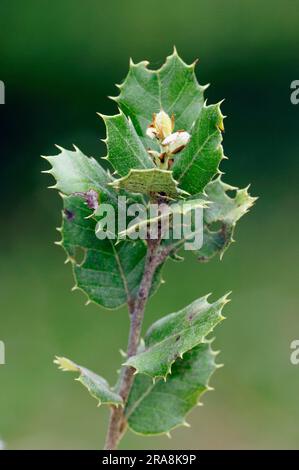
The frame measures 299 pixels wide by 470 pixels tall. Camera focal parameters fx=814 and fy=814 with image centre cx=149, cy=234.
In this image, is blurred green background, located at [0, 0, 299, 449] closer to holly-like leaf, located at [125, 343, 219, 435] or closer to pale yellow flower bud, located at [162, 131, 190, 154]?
holly-like leaf, located at [125, 343, 219, 435]

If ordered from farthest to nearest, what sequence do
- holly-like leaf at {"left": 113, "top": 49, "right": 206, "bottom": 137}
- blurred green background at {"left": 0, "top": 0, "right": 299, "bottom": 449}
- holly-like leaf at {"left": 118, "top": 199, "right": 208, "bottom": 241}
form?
blurred green background at {"left": 0, "top": 0, "right": 299, "bottom": 449}, holly-like leaf at {"left": 113, "top": 49, "right": 206, "bottom": 137}, holly-like leaf at {"left": 118, "top": 199, "right": 208, "bottom": 241}

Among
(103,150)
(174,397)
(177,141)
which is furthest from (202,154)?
(103,150)

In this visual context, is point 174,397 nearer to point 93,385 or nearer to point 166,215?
point 93,385

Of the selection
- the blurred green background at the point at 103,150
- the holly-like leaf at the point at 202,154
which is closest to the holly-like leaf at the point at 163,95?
the holly-like leaf at the point at 202,154

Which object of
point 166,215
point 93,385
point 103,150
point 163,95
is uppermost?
point 103,150

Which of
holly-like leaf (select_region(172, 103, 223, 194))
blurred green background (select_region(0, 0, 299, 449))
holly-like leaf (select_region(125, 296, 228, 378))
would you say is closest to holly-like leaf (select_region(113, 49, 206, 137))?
holly-like leaf (select_region(172, 103, 223, 194))

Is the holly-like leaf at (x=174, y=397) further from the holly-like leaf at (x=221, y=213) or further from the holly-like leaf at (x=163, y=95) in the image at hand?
the holly-like leaf at (x=163, y=95)

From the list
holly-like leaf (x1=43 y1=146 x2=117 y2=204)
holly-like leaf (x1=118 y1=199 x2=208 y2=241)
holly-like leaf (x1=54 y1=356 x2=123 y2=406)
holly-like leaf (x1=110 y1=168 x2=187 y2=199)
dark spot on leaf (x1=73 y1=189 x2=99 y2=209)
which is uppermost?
holly-like leaf (x1=43 y1=146 x2=117 y2=204)
